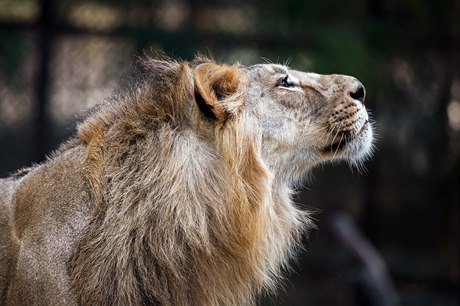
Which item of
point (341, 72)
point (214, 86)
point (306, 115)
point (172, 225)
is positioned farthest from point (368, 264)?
point (172, 225)

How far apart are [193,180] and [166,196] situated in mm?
146

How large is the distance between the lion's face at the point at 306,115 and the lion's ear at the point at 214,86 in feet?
0.48

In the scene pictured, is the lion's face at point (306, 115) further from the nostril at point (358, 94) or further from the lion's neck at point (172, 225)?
the lion's neck at point (172, 225)

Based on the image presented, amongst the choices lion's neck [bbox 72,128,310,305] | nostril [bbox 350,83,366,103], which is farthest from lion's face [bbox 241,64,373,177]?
lion's neck [bbox 72,128,310,305]

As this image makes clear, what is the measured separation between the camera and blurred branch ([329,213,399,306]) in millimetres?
8055

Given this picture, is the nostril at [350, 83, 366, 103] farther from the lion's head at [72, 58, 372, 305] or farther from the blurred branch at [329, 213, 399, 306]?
the blurred branch at [329, 213, 399, 306]

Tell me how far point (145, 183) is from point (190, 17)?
4.40 m

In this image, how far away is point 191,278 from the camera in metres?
4.12

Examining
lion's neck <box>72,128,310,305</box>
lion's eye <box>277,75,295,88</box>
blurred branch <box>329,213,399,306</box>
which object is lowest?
blurred branch <box>329,213,399,306</box>

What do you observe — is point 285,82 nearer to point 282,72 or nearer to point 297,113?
point 282,72

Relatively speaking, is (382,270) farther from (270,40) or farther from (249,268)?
(249,268)

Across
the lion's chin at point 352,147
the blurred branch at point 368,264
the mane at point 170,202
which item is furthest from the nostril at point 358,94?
the blurred branch at point 368,264

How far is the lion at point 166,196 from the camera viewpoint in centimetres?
392

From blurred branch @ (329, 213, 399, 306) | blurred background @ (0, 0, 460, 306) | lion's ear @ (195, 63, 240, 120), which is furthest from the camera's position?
blurred branch @ (329, 213, 399, 306)
